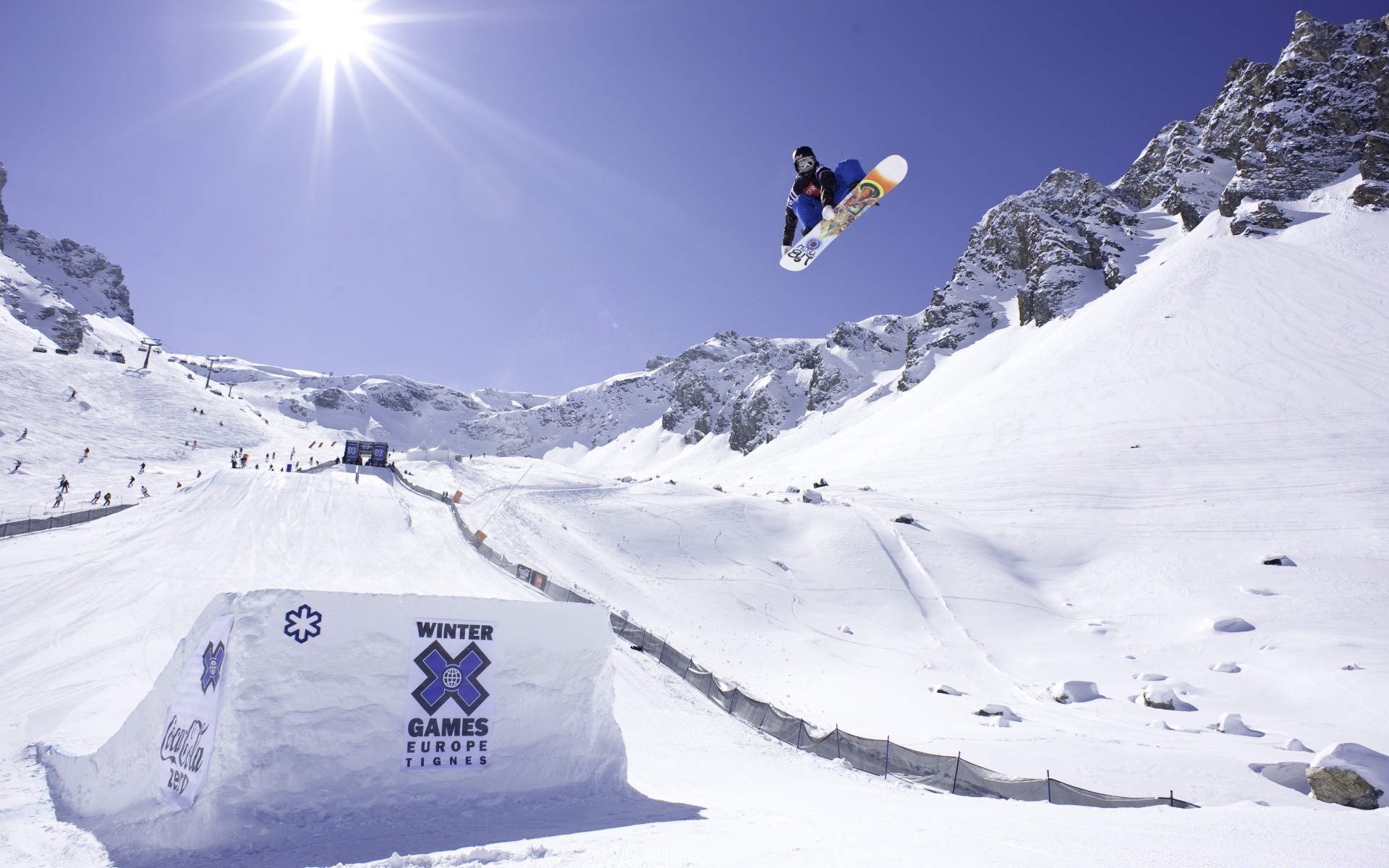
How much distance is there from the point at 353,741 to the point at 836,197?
447 inches

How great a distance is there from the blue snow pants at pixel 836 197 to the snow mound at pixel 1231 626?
863 inches

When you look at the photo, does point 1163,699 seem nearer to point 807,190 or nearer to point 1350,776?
point 1350,776

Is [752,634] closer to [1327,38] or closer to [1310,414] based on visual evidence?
[1310,414]

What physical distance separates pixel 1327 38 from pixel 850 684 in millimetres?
104970

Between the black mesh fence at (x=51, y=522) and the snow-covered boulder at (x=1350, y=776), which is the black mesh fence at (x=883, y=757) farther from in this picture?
the black mesh fence at (x=51, y=522)

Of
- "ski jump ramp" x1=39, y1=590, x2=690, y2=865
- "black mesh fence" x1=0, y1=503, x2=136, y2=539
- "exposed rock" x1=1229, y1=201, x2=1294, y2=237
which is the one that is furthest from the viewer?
"exposed rock" x1=1229, y1=201, x2=1294, y2=237

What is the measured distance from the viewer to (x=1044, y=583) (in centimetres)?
3048

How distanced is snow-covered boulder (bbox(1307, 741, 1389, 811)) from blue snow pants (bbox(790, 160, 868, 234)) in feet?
42.0

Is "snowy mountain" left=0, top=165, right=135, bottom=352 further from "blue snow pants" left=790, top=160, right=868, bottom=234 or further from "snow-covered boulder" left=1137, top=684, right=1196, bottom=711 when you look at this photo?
"snow-covered boulder" left=1137, top=684, right=1196, bottom=711

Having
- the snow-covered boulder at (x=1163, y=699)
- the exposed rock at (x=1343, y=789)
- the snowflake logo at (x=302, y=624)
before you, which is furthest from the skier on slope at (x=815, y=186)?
the snow-covered boulder at (x=1163, y=699)

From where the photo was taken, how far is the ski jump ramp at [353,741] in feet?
21.7

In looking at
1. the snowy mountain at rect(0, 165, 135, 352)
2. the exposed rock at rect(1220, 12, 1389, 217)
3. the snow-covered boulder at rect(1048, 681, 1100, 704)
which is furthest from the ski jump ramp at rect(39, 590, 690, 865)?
the snowy mountain at rect(0, 165, 135, 352)

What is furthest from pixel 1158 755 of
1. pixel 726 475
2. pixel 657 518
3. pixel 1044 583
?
pixel 726 475

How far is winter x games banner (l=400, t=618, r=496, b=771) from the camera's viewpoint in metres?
7.67
